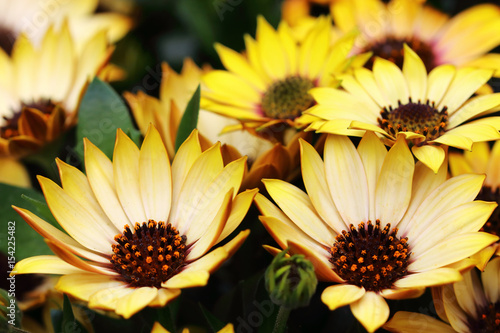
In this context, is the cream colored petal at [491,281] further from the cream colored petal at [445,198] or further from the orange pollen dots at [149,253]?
the orange pollen dots at [149,253]

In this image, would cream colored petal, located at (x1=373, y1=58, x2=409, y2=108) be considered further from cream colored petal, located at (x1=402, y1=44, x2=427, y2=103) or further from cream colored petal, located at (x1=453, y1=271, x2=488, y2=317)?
cream colored petal, located at (x1=453, y1=271, x2=488, y2=317)

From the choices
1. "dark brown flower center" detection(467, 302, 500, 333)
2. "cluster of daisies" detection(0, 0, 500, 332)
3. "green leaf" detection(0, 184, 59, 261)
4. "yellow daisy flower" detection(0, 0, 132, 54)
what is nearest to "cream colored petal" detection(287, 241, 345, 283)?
"cluster of daisies" detection(0, 0, 500, 332)

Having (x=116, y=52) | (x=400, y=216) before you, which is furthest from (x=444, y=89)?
(x=116, y=52)

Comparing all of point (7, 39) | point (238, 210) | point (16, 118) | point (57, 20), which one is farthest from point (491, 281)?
point (7, 39)

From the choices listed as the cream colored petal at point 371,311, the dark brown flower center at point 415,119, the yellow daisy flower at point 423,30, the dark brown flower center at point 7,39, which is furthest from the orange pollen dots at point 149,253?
the dark brown flower center at point 7,39

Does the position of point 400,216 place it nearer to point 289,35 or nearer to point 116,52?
point 289,35
